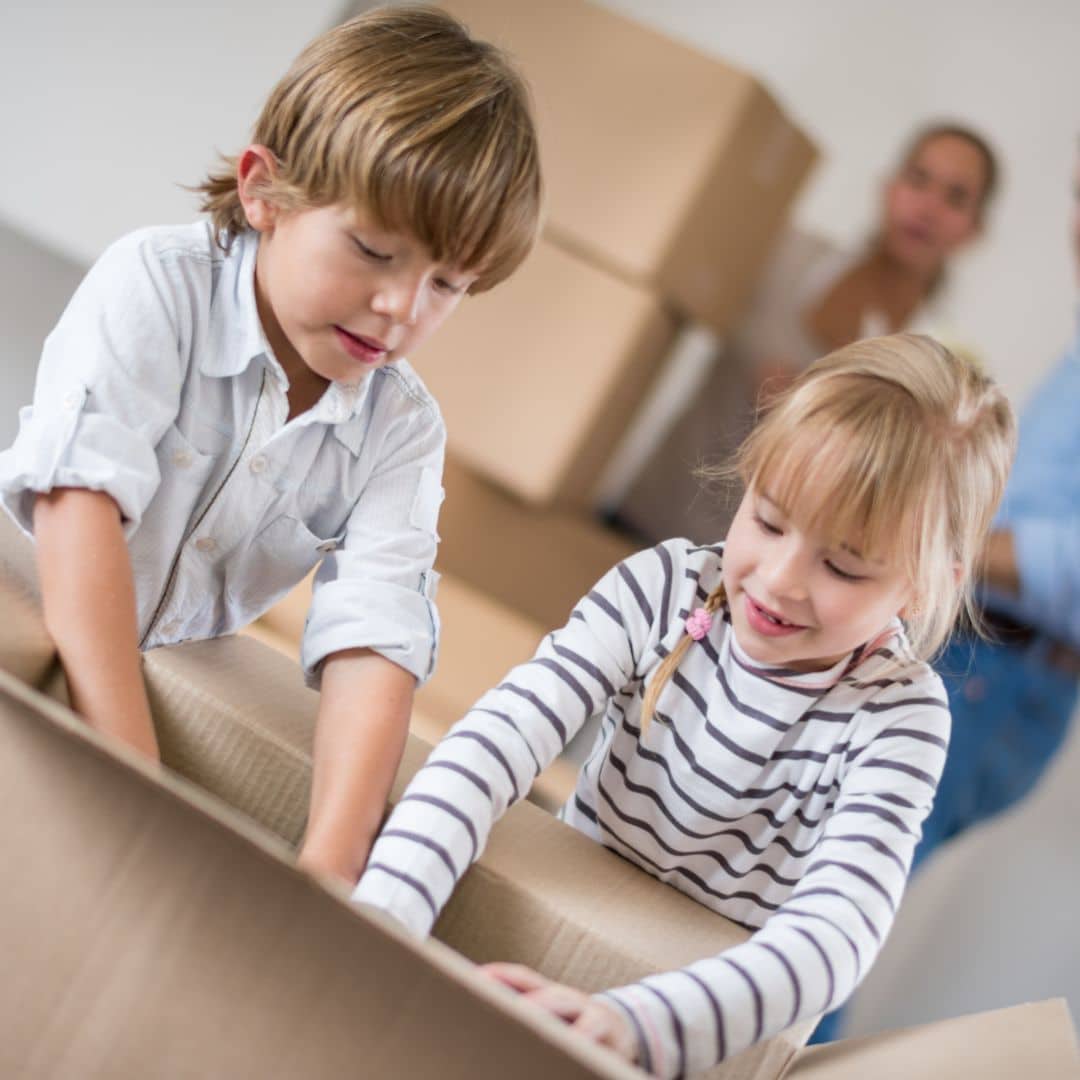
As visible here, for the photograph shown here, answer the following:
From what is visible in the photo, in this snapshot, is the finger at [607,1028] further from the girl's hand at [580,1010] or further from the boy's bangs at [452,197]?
the boy's bangs at [452,197]

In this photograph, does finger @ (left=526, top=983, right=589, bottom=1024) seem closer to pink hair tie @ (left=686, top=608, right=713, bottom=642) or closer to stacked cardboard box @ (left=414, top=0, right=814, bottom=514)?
pink hair tie @ (left=686, top=608, right=713, bottom=642)

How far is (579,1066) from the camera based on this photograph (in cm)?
26

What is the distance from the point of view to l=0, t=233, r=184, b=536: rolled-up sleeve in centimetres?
39

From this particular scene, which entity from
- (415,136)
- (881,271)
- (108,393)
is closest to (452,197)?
(415,136)

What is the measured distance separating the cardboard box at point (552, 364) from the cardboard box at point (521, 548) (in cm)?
9

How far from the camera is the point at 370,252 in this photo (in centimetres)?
41

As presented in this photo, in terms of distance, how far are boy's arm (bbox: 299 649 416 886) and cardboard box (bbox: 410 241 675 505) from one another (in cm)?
39

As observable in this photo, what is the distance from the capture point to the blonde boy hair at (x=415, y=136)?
0.41m

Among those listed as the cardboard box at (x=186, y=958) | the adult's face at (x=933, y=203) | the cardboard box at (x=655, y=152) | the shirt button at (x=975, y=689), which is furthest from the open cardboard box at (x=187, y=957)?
the adult's face at (x=933, y=203)

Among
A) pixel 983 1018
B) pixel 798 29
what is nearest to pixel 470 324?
pixel 798 29

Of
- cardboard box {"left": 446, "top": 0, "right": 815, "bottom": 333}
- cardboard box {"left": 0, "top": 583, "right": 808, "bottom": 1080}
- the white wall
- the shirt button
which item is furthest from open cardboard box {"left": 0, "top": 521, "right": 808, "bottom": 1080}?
cardboard box {"left": 446, "top": 0, "right": 815, "bottom": 333}

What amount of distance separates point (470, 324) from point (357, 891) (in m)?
0.56

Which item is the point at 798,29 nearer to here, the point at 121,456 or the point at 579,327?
the point at 579,327

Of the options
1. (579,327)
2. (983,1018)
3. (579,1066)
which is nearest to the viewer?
(579,1066)
